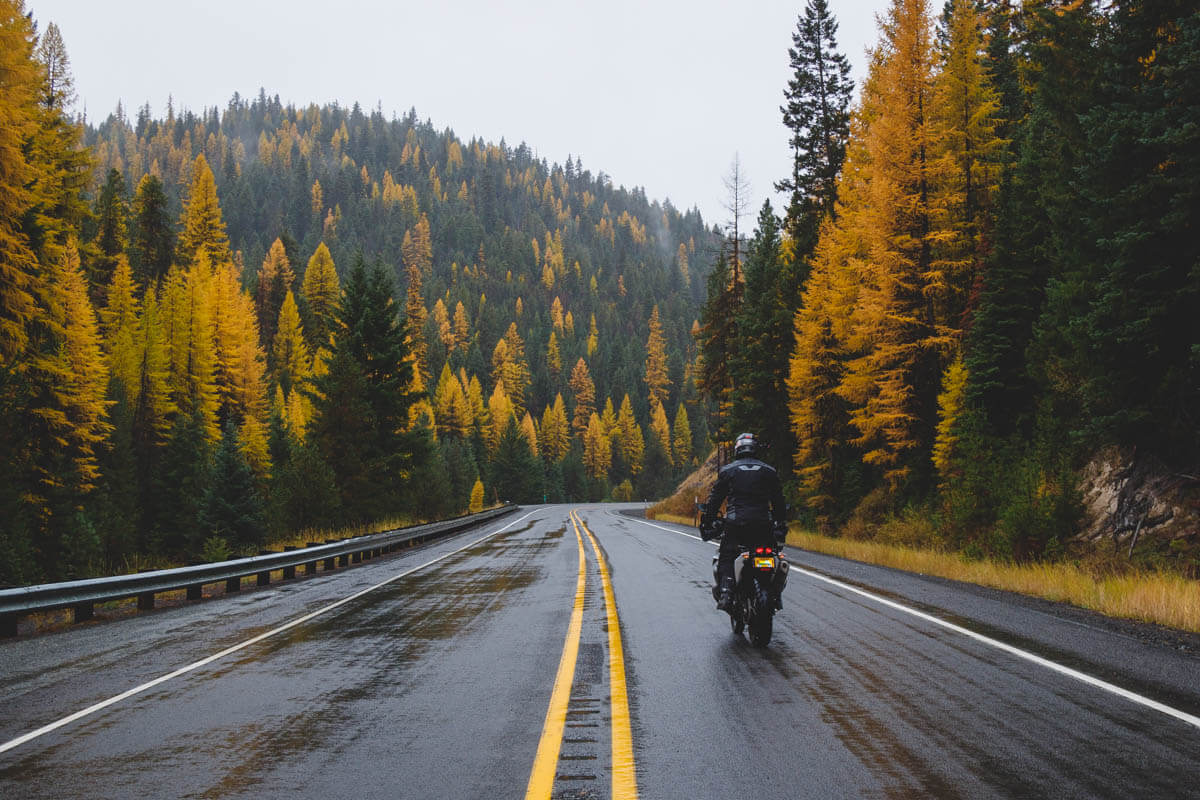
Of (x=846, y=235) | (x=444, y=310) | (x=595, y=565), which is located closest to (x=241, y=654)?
(x=595, y=565)

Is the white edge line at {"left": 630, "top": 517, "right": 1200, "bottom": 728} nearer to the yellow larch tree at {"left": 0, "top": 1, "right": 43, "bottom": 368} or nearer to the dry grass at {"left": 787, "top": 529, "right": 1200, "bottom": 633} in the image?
the dry grass at {"left": 787, "top": 529, "right": 1200, "bottom": 633}

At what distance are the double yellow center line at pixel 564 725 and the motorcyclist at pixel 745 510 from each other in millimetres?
1492

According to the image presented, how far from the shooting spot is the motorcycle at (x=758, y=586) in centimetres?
775

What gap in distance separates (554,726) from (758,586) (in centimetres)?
348

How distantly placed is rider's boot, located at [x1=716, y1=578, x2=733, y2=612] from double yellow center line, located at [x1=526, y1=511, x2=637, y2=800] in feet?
3.96

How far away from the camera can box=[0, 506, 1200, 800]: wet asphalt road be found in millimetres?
4125

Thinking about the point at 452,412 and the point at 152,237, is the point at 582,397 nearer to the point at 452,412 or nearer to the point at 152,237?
the point at 452,412

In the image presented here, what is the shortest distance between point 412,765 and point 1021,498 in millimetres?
17479

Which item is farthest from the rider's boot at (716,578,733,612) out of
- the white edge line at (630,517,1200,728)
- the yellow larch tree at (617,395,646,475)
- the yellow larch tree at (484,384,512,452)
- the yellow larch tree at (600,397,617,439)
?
the yellow larch tree at (600,397,617,439)

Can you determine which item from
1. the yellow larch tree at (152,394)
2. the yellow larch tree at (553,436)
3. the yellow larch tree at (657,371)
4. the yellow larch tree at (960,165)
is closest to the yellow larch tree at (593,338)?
the yellow larch tree at (657,371)

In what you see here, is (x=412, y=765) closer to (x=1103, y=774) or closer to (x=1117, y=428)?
(x=1103, y=774)

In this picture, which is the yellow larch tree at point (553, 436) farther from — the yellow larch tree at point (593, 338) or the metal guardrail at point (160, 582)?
the metal guardrail at point (160, 582)

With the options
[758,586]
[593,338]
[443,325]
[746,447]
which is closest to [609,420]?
[593,338]

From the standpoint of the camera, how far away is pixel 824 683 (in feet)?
20.2
